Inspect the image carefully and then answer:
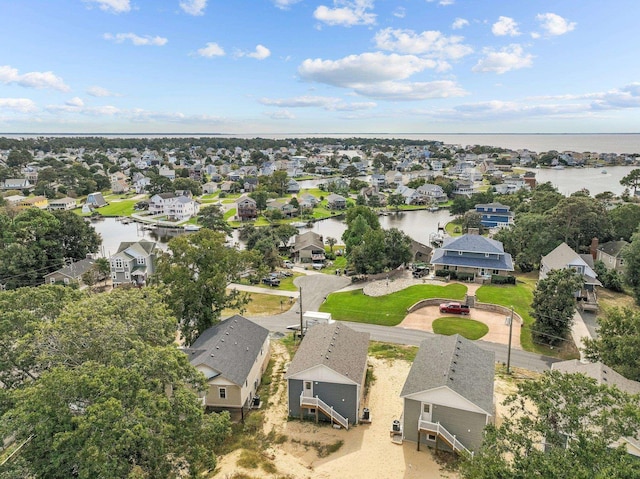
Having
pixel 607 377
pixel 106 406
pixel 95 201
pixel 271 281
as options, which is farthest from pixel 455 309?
pixel 95 201

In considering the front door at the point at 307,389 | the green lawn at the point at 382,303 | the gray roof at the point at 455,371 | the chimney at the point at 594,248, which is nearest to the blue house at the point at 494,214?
the chimney at the point at 594,248

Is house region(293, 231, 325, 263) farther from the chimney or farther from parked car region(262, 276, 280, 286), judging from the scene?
the chimney

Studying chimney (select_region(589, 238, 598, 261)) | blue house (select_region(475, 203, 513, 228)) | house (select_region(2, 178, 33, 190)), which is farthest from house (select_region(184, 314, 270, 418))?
house (select_region(2, 178, 33, 190))

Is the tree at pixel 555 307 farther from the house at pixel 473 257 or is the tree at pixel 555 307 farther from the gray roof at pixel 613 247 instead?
the gray roof at pixel 613 247

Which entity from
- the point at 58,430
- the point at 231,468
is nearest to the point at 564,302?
the point at 231,468

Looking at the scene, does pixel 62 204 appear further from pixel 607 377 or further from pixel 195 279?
pixel 607 377

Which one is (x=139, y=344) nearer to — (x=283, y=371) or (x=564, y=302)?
(x=283, y=371)
